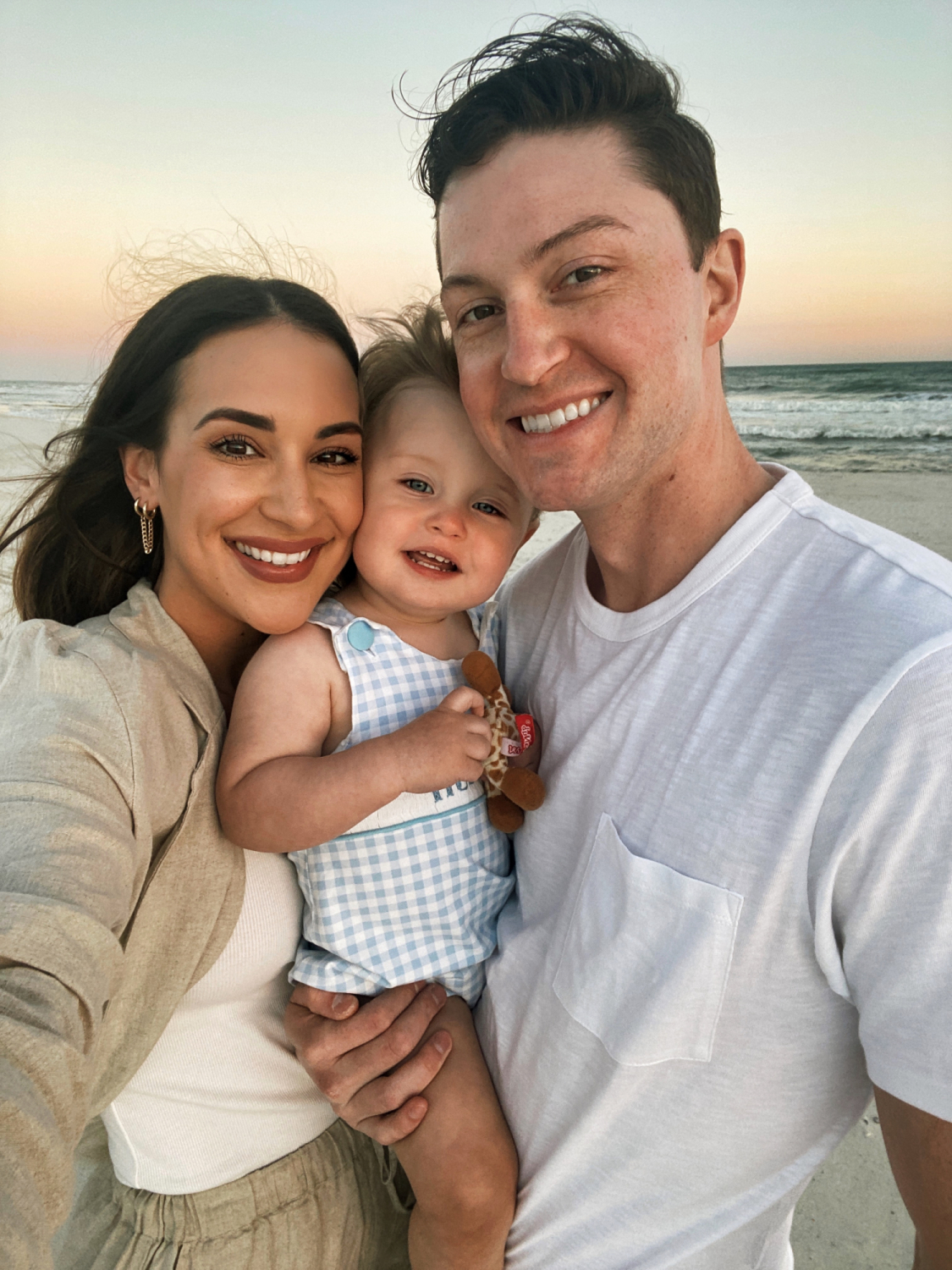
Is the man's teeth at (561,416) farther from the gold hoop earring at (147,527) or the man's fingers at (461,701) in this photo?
the gold hoop earring at (147,527)

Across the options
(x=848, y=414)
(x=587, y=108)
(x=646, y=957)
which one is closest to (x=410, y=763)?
(x=646, y=957)

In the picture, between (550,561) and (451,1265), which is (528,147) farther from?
(451,1265)

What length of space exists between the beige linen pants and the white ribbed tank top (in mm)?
46

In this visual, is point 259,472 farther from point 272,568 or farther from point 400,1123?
point 400,1123

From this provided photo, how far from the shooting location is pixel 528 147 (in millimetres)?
1578

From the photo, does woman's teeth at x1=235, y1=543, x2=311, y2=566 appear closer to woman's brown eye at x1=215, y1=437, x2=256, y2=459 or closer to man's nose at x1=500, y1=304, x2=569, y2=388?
woman's brown eye at x1=215, y1=437, x2=256, y2=459

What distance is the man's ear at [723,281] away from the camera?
1736 mm

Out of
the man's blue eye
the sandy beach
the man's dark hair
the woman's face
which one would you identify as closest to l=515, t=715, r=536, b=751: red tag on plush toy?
the woman's face

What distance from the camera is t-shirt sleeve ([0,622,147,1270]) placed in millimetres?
997

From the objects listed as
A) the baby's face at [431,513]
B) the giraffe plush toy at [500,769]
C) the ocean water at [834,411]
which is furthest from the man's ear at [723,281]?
the ocean water at [834,411]

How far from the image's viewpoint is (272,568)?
184 cm

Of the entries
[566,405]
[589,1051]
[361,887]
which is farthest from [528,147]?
[589,1051]

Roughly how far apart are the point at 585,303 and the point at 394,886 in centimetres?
132

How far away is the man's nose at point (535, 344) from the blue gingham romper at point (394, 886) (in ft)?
2.41
